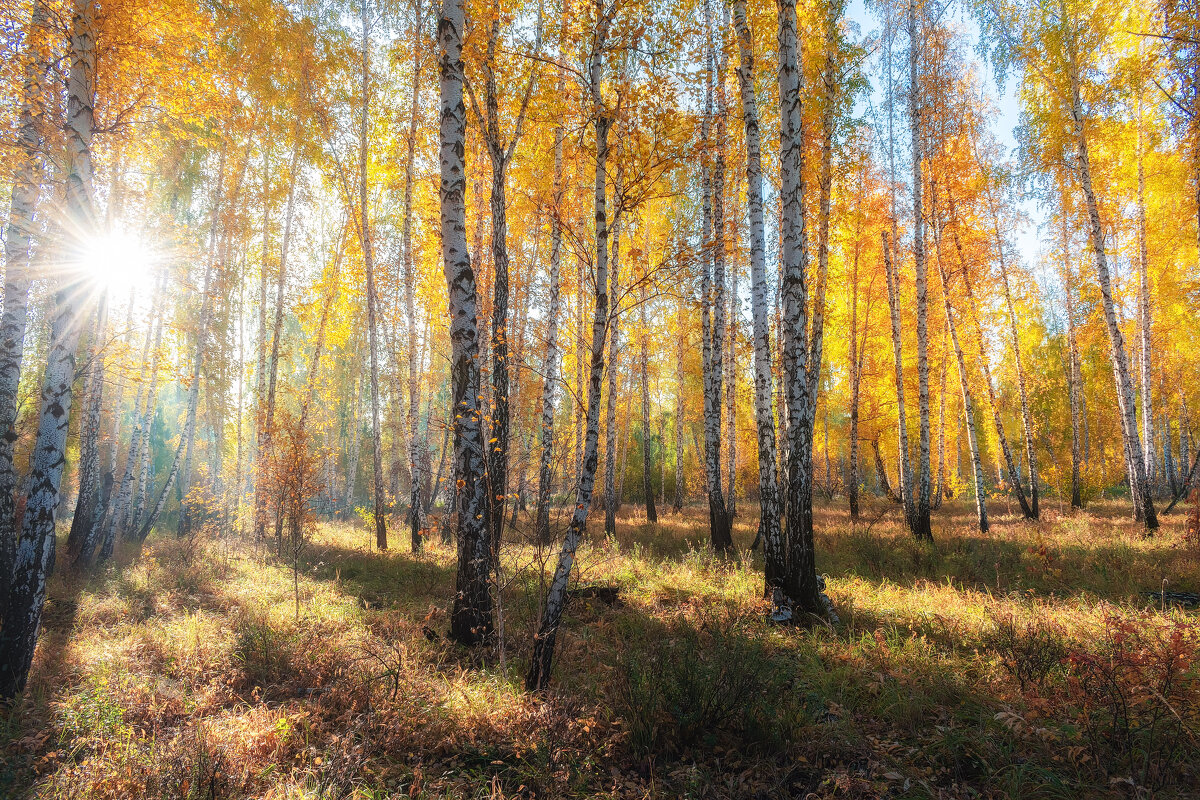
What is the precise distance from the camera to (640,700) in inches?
148

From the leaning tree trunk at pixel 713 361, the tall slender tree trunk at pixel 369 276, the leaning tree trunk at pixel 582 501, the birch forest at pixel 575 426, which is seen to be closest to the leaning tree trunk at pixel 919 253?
the birch forest at pixel 575 426

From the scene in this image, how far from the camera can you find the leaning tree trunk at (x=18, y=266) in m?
4.75

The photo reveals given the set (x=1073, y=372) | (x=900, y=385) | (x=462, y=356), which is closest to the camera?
(x=462, y=356)

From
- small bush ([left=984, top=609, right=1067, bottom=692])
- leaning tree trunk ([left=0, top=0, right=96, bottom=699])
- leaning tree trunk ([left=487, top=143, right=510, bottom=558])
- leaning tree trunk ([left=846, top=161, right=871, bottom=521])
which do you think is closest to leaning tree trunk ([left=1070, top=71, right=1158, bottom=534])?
leaning tree trunk ([left=846, top=161, right=871, bottom=521])

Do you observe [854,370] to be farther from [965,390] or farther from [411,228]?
[411,228]

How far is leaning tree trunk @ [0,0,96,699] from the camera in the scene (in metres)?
4.54

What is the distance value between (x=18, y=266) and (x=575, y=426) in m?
6.17

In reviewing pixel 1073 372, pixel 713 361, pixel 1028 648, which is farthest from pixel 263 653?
pixel 1073 372

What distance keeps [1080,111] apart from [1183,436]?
2240 cm

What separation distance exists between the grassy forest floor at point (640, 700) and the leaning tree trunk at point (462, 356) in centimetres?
60

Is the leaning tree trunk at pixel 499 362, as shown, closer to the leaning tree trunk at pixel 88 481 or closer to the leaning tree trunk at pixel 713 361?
the leaning tree trunk at pixel 713 361

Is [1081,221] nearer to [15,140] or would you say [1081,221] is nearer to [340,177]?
[340,177]

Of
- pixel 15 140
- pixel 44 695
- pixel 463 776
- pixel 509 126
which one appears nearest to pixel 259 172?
pixel 509 126

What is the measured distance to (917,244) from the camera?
11.1 metres
